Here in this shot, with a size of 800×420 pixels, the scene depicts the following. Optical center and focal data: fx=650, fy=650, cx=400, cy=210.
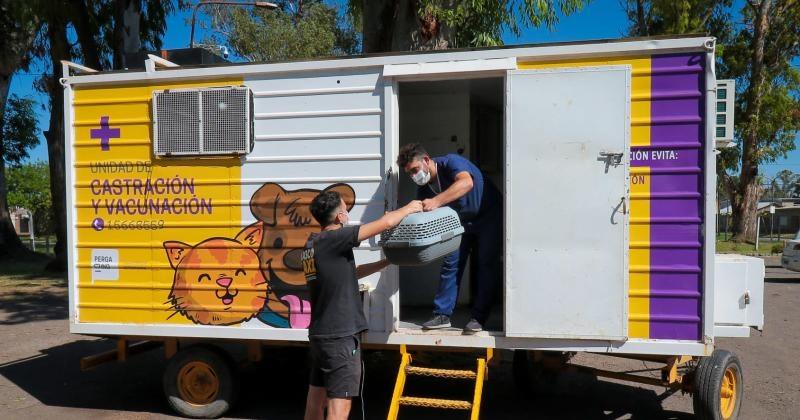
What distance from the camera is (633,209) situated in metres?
4.48

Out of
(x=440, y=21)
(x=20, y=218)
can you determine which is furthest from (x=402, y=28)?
(x=20, y=218)

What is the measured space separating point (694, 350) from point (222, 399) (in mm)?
3706

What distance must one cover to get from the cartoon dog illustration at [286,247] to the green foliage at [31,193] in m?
49.7

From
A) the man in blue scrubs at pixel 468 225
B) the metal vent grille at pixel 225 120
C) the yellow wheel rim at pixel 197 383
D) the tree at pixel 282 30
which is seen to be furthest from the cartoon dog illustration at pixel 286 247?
the tree at pixel 282 30

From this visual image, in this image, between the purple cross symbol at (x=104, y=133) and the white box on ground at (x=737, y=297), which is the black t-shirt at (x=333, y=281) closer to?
the purple cross symbol at (x=104, y=133)

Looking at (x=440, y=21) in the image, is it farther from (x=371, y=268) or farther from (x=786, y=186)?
(x=786, y=186)

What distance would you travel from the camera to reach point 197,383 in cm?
557

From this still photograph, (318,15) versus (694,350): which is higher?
(318,15)

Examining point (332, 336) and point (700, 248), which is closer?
point (332, 336)

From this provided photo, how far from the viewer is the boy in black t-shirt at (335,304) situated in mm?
3910

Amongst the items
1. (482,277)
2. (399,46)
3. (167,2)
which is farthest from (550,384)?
(167,2)

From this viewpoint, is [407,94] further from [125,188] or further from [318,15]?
[318,15]

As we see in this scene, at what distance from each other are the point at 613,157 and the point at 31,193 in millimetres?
58947

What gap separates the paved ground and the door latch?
93.8 inches
